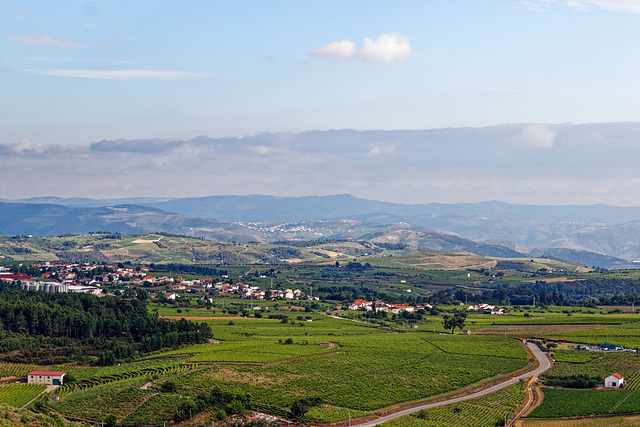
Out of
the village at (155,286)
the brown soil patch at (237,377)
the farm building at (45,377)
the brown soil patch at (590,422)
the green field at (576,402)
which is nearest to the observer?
the brown soil patch at (590,422)

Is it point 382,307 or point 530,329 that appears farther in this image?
point 382,307

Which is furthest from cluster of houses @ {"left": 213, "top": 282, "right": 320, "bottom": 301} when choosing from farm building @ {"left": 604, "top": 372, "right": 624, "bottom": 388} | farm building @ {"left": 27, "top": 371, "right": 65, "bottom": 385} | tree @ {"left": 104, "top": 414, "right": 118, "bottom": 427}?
tree @ {"left": 104, "top": 414, "right": 118, "bottom": 427}

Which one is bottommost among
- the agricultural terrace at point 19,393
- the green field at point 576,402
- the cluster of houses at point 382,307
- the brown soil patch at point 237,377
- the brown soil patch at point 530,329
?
the cluster of houses at point 382,307

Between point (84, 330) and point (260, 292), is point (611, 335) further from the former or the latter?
point (260, 292)

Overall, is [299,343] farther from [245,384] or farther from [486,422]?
Answer: [486,422]

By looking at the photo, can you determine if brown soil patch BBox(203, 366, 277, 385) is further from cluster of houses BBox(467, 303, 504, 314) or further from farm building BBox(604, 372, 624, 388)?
cluster of houses BBox(467, 303, 504, 314)

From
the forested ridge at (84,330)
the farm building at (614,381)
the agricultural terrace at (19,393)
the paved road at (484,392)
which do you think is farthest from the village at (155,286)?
the agricultural terrace at (19,393)

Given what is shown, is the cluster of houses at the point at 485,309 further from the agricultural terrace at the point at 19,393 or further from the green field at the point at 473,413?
the agricultural terrace at the point at 19,393

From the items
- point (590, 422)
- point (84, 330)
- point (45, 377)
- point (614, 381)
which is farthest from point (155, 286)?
point (590, 422)
